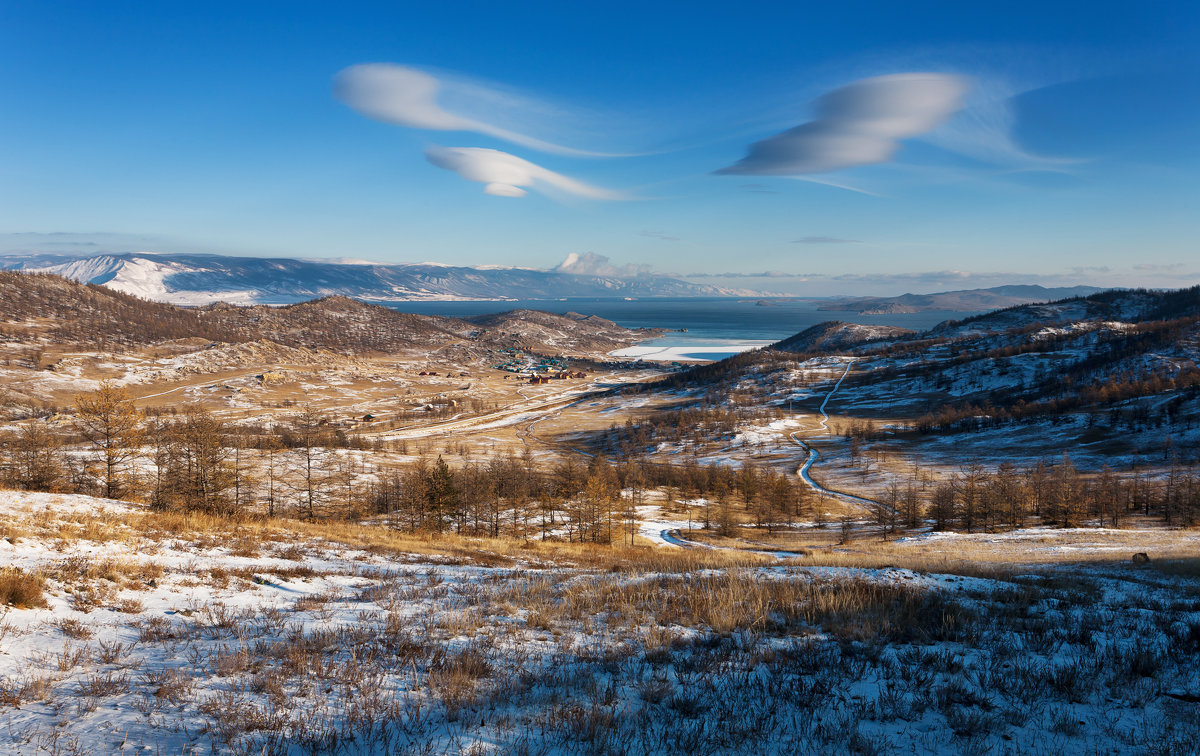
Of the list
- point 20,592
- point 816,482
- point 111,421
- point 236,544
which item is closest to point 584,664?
point 20,592

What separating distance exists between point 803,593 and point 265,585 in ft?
35.9

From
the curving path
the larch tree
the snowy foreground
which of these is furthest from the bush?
A: the curving path

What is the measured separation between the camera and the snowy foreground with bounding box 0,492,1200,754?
4656mm

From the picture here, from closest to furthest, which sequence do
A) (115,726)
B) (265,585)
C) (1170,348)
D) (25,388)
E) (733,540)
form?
(115,726), (265,585), (733,540), (25,388), (1170,348)

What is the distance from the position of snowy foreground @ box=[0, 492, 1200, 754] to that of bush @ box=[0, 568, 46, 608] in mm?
256

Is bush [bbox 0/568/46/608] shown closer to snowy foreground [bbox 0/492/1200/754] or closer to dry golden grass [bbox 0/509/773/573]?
snowy foreground [bbox 0/492/1200/754]

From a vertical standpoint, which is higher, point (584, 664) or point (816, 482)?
point (584, 664)

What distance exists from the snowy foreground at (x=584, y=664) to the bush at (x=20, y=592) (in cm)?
26

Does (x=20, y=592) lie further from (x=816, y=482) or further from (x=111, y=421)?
(x=816, y=482)

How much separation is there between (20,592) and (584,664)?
838 cm

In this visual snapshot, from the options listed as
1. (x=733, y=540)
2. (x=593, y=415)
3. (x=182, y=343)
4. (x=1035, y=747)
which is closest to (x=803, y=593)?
(x=1035, y=747)

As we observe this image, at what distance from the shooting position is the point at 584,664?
645 centimetres

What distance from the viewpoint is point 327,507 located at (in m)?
66.7

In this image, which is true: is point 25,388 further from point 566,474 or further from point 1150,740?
point 1150,740
